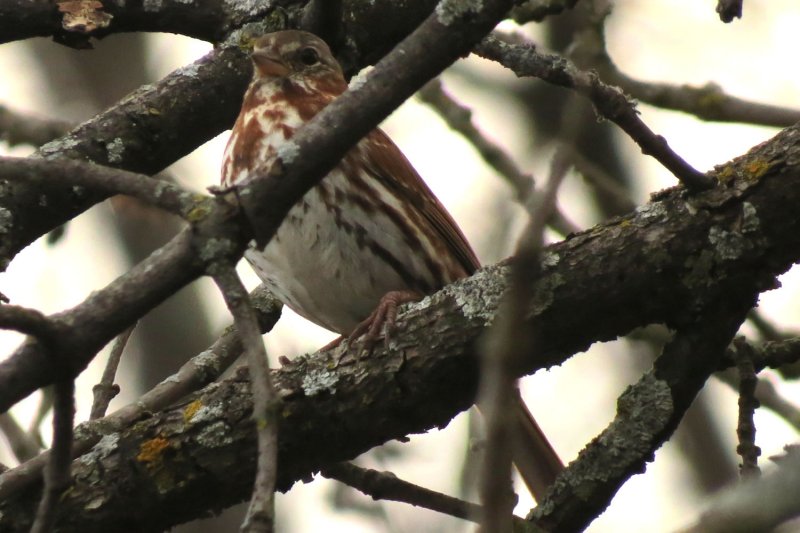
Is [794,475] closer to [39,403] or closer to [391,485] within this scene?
A: [391,485]

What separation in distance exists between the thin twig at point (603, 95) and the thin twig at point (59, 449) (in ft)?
4.52

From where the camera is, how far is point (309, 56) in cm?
509

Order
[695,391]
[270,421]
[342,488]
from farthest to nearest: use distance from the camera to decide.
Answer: [342,488]
[695,391]
[270,421]

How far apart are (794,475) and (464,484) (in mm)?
2033

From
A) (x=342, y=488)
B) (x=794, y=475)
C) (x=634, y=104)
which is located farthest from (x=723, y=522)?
(x=342, y=488)

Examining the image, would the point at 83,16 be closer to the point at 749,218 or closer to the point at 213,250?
the point at 213,250

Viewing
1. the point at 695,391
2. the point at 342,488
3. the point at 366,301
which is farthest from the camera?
the point at 342,488

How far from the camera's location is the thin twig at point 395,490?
3775 millimetres

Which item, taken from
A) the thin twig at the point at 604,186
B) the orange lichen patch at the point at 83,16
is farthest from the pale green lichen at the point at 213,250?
the thin twig at the point at 604,186

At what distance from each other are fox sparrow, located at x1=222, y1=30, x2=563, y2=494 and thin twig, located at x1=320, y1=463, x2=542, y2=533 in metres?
0.64

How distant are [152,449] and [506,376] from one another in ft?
7.09

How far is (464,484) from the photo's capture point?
370 centimetres

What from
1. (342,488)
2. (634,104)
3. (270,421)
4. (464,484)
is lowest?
(270,421)

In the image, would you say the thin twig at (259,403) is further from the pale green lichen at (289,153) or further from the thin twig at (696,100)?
the thin twig at (696,100)
